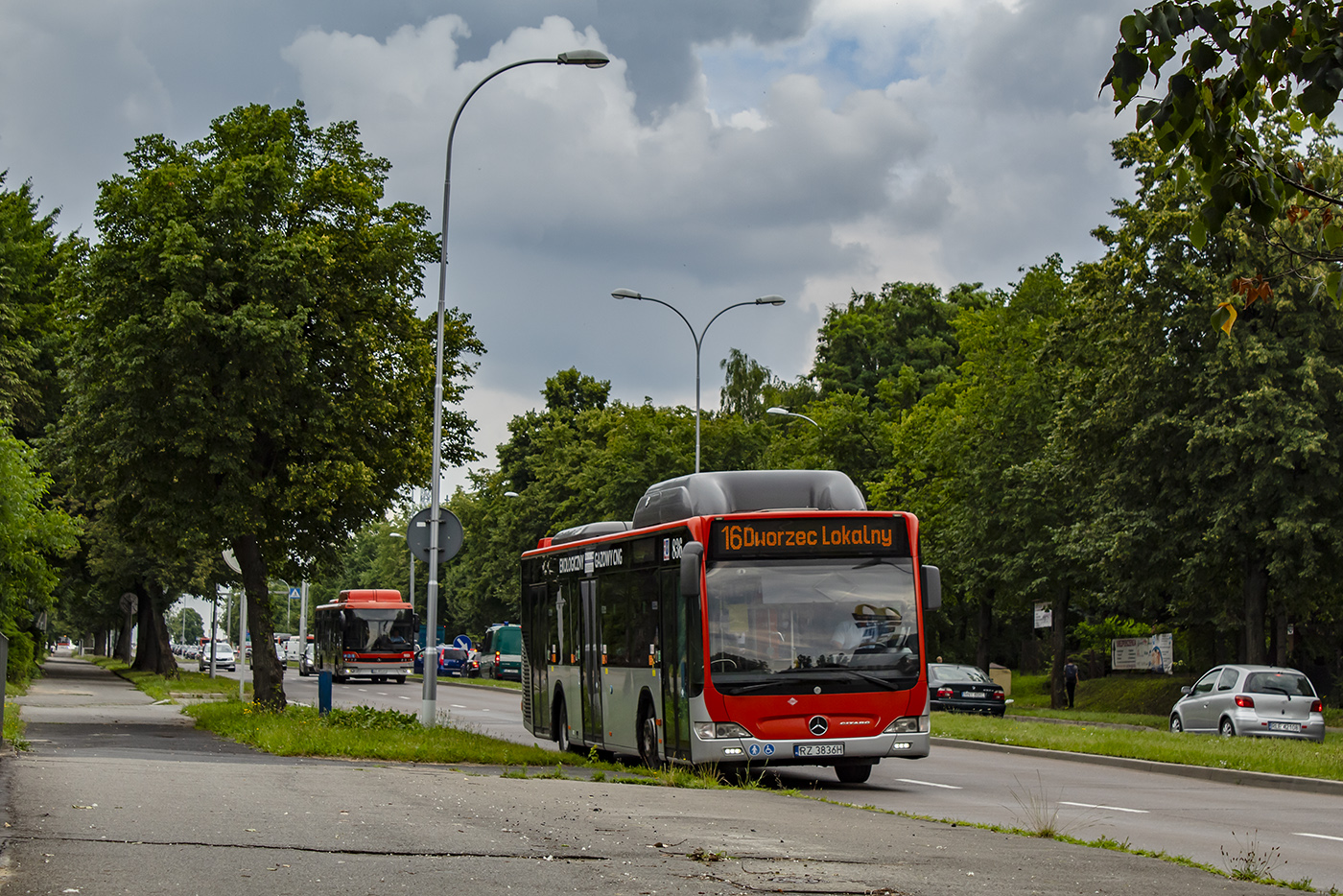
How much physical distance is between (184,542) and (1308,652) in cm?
3236

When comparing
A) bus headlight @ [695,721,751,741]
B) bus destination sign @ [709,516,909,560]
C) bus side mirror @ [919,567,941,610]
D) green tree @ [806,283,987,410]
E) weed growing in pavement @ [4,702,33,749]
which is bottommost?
weed growing in pavement @ [4,702,33,749]

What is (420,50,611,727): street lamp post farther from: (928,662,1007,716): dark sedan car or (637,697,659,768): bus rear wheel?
(928,662,1007,716): dark sedan car

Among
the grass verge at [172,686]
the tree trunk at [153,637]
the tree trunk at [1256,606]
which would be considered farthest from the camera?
the tree trunk at [153,637]

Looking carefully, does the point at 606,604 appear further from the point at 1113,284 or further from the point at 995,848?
the point at 1113,284

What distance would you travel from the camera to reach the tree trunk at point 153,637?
54122 millimetres

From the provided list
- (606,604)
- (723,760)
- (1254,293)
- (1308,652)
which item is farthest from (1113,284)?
(1254,293)

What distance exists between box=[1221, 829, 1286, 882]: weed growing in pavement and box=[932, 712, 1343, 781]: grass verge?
639cm

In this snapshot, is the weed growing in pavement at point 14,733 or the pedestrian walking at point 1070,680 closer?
the weed growing in pavement at point 14,733

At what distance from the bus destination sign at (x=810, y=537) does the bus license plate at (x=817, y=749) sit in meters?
1.99

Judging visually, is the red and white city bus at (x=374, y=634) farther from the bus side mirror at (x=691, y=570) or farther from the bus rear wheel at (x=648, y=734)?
the bus side mirror at (x=691, y=570)

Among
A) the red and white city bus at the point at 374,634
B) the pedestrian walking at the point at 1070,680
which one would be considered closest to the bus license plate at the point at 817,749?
the pedestrian walking at the point at 1070,680

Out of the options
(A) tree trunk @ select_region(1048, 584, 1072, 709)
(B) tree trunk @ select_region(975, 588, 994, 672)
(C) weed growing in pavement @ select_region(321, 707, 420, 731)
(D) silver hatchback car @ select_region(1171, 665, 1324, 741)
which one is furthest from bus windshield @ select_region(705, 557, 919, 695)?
(B) tree trunk @ select_region(975, 588, 994, 672)

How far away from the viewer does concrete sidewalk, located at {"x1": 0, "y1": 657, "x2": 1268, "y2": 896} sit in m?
7.17

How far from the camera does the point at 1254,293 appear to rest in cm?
574
